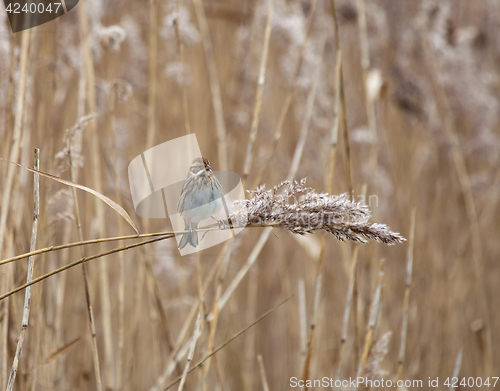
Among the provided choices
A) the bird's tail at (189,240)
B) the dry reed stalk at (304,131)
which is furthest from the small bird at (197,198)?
the dry reed stalk at (304,131)

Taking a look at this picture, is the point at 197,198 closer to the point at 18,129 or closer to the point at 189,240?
the point at 189,240

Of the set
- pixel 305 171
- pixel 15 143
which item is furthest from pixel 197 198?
pixel 305 171

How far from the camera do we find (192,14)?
211cm

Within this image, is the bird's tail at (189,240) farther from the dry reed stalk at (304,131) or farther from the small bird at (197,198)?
the dry reed stalk at (304,131)

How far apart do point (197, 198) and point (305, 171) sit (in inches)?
37.9

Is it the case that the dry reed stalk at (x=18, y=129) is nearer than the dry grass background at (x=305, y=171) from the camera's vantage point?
Yes

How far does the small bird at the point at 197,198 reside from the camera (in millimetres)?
743

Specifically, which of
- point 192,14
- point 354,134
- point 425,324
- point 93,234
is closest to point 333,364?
point 425,324

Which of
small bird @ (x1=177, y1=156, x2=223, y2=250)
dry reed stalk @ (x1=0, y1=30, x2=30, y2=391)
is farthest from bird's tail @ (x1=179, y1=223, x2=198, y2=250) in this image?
dry reed stalk @ (x1=0, y1=30, x2=30, y2=391)

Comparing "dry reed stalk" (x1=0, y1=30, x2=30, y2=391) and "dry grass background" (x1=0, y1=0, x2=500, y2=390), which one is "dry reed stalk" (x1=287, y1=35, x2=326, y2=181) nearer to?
"dry grass background" (x1=0, y1=0, x2=500, y2=390)

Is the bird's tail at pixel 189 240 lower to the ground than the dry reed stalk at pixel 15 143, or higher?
lower

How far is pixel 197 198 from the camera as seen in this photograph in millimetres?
797

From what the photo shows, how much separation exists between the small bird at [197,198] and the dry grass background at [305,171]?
332 mm

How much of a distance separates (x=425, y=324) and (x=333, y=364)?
0.46m
